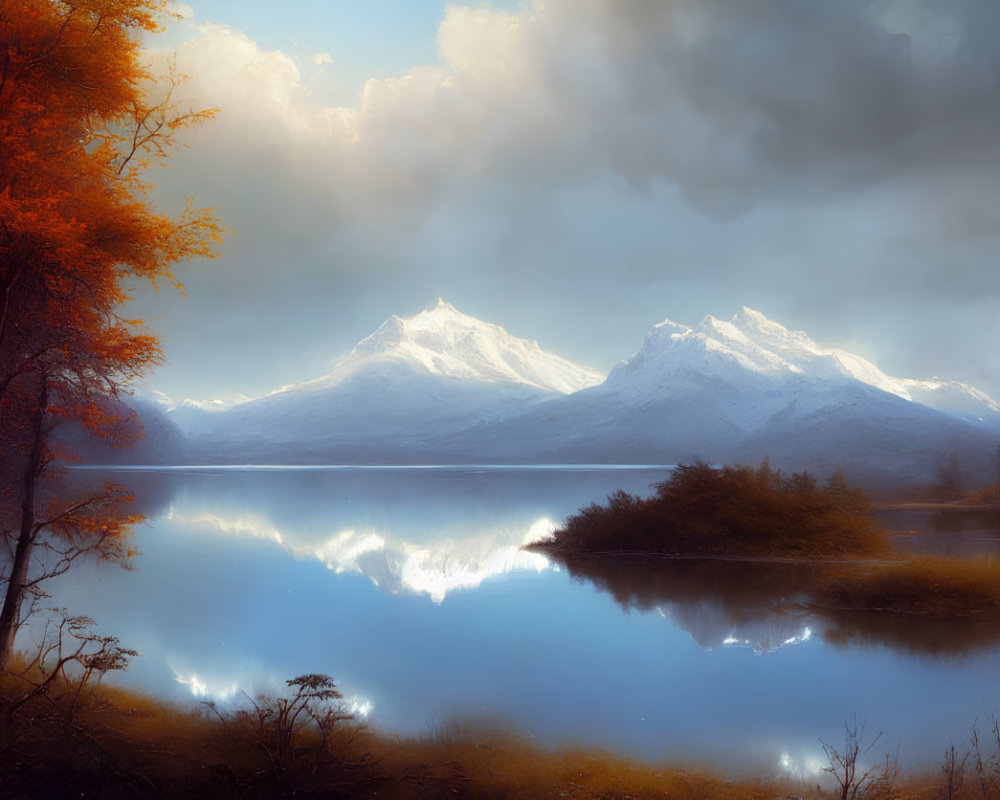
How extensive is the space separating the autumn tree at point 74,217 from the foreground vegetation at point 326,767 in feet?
6.73

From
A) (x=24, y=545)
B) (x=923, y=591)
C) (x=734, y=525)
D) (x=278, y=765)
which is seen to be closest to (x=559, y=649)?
(x=278, y=765)

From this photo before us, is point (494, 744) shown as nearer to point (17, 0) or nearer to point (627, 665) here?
point (627, 665)

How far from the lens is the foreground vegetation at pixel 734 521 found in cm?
2225

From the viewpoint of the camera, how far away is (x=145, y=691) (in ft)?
Answer: 30.7

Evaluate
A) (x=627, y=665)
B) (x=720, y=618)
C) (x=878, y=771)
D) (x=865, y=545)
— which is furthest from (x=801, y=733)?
(x=865, y=545)

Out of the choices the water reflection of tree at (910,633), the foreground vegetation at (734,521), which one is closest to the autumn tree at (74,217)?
the water reflection of tree at (910,633)

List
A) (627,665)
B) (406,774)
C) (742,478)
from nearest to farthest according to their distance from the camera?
(406,774) < (627,665) < (742,478)

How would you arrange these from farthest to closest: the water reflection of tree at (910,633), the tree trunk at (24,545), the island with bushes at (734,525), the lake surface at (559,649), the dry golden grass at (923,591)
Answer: the island with bushes at (734,525)
the dry golden grass at (923,591)
the water reflection of tree at (910,633)
the lake surface at (559,649)
the tree trunk at (24,545)

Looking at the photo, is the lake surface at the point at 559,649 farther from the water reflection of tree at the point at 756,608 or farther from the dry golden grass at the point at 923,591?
the dry golden grass at the point at 923,591

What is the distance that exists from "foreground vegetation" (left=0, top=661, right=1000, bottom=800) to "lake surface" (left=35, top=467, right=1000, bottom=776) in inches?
25.2

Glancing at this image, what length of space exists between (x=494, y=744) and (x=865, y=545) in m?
18.6

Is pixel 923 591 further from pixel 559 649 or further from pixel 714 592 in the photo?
pixel 559 649

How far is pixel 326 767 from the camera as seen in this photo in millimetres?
6223

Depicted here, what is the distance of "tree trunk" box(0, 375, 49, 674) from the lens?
7715 millimetres
